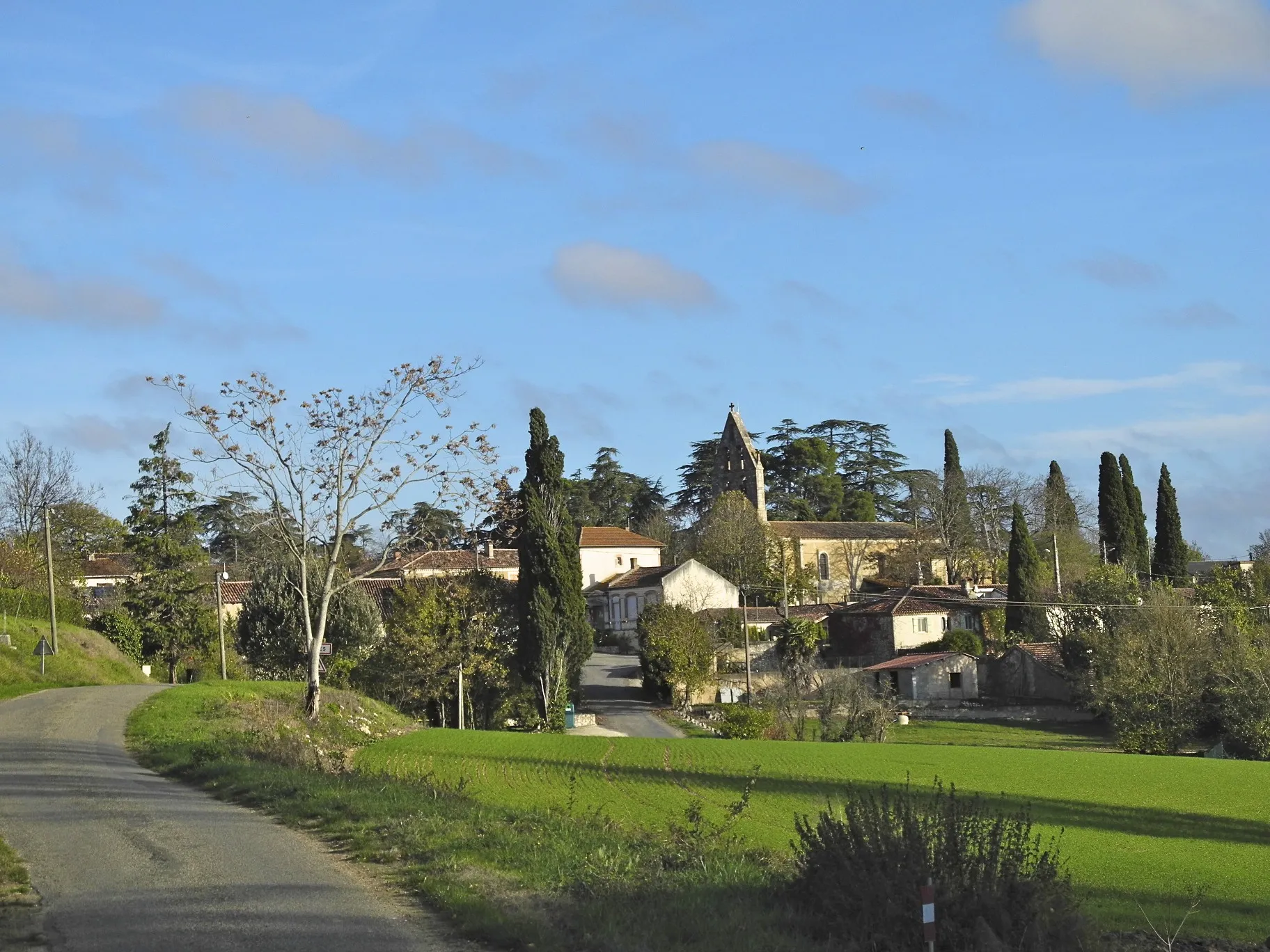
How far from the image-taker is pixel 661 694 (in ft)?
207

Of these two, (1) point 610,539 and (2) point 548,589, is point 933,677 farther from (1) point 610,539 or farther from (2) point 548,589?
(1) point 610,539

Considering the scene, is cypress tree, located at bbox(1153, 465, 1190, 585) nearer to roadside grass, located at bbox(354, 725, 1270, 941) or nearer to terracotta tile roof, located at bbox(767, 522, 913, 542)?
terracotta tile roof, located at bbox(767, 522, 913, 542)

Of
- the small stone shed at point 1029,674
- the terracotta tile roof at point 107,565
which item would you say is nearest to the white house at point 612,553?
the small stone shed at point 1029,674

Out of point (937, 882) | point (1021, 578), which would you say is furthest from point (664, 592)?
point (937, 882)

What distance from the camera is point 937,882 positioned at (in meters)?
9.30

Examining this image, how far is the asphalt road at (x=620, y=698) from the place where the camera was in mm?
54406

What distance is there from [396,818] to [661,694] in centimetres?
5090

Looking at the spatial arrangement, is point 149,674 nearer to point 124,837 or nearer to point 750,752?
point 750,752

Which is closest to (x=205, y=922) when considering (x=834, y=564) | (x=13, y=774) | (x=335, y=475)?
(x=13, y=774)

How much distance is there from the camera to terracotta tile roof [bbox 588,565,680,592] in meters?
81.8

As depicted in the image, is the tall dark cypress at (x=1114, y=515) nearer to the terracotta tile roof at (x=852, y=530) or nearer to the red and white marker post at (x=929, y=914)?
the terracotta tile roof at (x=852, y=530)

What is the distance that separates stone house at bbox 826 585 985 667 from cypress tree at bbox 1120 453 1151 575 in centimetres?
1344

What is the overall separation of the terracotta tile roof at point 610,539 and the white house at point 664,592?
13.1 feet

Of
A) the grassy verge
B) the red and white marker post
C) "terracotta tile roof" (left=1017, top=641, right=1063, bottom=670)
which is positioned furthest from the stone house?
the red and white marker post
